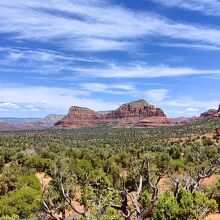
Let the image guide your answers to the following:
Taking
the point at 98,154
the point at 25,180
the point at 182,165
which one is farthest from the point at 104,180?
the point at 98,154

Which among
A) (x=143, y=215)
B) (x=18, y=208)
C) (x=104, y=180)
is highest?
(x=143, y=215)

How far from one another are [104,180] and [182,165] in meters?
33.5

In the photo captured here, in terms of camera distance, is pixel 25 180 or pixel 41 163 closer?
pixel 25 180

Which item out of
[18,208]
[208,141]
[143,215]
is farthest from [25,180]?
[208,141]

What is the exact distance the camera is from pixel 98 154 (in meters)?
81.9

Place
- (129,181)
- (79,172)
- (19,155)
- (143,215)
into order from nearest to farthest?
1. (143,215)
2. (129,181)
3. (79,172)
4. (19,155)

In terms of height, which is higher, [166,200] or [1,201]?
[166,200]

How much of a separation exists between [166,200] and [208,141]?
282ft

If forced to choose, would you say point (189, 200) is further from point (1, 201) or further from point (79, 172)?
point (79, 172)

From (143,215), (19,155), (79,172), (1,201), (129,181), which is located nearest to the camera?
(143,215)

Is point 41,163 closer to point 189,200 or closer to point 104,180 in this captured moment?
point 104,180

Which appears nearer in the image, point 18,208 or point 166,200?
point 166,200

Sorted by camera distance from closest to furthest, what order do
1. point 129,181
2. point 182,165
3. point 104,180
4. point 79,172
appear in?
point 104,180, point 129,181, point 79,172, point 182,165

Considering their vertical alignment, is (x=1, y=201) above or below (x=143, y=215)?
below
